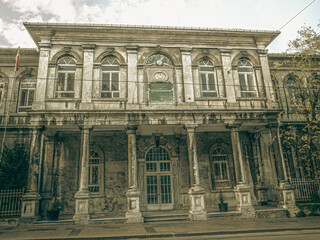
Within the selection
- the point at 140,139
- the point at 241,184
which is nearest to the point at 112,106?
the point at 140,139

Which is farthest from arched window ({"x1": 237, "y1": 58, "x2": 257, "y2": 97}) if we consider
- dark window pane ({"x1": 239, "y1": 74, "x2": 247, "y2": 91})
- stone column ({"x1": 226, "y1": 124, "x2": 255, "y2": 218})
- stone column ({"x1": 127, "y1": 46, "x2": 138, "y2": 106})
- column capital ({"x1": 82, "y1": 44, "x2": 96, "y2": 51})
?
column capital ({"x1": 82, "y1": 44, "x2": 96, "y2": 51})

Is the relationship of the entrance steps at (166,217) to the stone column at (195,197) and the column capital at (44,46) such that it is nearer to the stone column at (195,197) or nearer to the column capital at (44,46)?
the stone column at (195,197)

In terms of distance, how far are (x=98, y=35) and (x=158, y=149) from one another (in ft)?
23.2

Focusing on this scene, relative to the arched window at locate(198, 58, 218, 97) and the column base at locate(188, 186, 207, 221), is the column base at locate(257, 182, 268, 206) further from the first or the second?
the arched window at locate(198, 58, 218, 97)

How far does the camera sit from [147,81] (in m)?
12.5

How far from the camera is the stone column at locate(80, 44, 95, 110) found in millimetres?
11641

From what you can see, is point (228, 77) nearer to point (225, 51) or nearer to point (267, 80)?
point (225, 51)

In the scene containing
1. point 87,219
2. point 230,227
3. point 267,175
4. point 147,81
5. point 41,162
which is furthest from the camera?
point 267,175

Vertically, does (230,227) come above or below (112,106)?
below

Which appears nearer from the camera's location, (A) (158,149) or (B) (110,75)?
(B) (110,75)

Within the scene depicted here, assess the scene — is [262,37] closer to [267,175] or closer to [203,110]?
[203,110]

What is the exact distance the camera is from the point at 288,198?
1156 cm

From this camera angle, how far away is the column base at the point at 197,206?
1065 cm

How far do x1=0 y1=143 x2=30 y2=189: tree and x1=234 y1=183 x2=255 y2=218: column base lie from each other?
32.9ft
